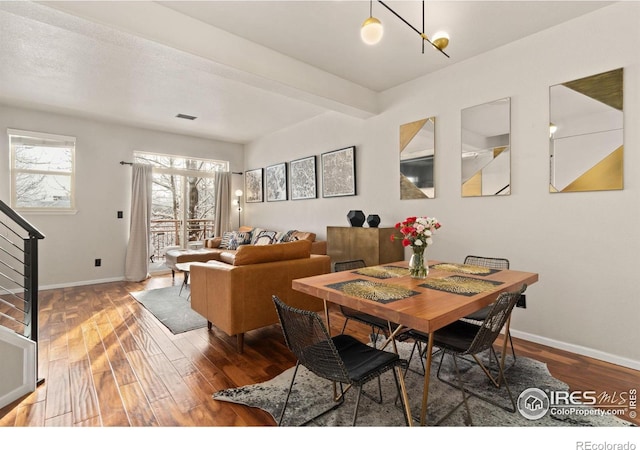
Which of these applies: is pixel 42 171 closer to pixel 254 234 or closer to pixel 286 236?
pixel 254 234

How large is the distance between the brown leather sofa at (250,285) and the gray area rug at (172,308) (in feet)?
0.91

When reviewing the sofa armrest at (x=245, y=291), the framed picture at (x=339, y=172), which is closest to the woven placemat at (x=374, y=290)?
the sofa armrest at (x=245, y=291)

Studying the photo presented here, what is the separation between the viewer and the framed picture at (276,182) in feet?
19.8

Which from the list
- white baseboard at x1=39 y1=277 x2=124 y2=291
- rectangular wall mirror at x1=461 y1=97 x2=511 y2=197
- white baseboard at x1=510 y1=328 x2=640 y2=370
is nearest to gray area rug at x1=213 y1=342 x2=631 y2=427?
white baseboard at x1=510 y1=328 x2=640 y2=370

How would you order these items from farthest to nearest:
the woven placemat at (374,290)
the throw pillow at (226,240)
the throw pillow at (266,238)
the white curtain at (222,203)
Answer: the white curtain at (222,203) < the throw pillow at (226,240) < the throw pillow at (266,238) < the woven placemat at (374,290)

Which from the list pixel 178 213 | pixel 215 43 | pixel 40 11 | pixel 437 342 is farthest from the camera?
pixel 178 213

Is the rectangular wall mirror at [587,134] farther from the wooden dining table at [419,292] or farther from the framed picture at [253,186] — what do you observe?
the framed picture at [253,186]

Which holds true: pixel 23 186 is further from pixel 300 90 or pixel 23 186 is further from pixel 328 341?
pixel 328 341

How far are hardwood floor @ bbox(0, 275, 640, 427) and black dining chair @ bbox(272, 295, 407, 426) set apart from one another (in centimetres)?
55

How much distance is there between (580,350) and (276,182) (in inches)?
202

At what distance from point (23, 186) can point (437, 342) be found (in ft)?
20.7

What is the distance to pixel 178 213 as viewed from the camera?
262 inches

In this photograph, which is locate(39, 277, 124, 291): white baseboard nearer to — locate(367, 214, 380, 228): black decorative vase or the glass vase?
locate(367, 214, 380, 228): black decorative vase
